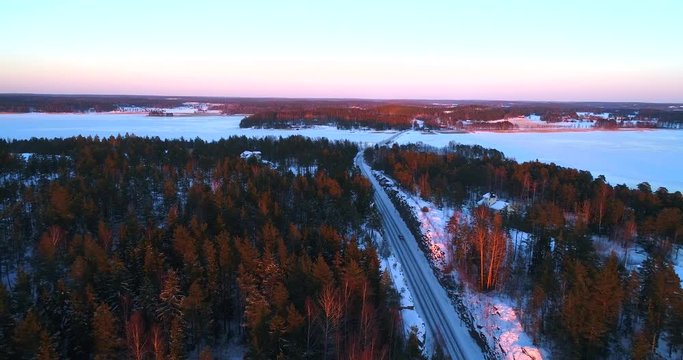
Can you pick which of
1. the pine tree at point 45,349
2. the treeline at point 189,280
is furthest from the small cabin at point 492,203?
the pine tree at point 45,349

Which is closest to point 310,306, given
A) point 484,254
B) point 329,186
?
point 484,254

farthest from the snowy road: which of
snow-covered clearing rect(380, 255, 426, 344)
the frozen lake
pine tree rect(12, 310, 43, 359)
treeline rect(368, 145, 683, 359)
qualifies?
the frozen lake

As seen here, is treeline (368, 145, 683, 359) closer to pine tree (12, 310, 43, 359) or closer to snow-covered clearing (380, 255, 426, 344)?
snow-covered clearing (380, 255, 426, 344)

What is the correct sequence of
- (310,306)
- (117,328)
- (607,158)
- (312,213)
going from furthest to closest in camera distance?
(607,158), (312,213), (310,306), (117,328)

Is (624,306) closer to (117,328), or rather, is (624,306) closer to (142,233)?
(117,328)

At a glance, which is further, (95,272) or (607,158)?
(607,158)
